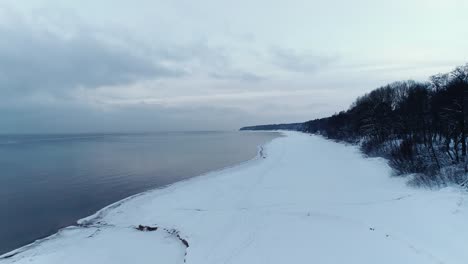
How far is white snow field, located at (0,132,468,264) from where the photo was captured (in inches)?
323

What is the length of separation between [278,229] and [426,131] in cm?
3479

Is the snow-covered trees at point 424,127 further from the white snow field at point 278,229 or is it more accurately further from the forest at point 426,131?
the white snow field at point 278,229

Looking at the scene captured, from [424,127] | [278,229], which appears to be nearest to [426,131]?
[424,127]

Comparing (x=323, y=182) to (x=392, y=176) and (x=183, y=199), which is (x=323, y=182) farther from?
(x=183, y=199)

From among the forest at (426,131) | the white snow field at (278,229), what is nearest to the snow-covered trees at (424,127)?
the forest at (426,131)

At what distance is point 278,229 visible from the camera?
1041cm

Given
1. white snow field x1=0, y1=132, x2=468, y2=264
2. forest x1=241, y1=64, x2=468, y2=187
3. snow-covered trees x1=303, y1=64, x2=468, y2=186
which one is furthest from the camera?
snow-covered trees x1=303, y1=64, x2=468, y2=186

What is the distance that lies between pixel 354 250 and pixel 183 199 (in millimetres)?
10770

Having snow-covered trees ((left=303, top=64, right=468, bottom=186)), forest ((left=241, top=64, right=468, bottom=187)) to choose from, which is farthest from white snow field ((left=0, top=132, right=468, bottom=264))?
snow-covered trees ((left=303, top=64, right=468, bottom=186))

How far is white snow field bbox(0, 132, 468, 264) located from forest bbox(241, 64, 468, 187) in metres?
2.55

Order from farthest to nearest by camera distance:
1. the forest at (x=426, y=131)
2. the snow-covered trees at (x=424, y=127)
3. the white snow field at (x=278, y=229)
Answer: the snow-covered trees at (x=424, y=127) → the forest at (x=426, y=131) → the white snow field at (x=278, y=229)

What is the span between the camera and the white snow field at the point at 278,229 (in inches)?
323

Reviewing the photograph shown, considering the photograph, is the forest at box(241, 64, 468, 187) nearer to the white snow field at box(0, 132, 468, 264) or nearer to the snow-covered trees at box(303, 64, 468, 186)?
the snow-covered trees at box(303, 64, 468, 186)

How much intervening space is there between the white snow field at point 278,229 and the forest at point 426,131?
255cm
